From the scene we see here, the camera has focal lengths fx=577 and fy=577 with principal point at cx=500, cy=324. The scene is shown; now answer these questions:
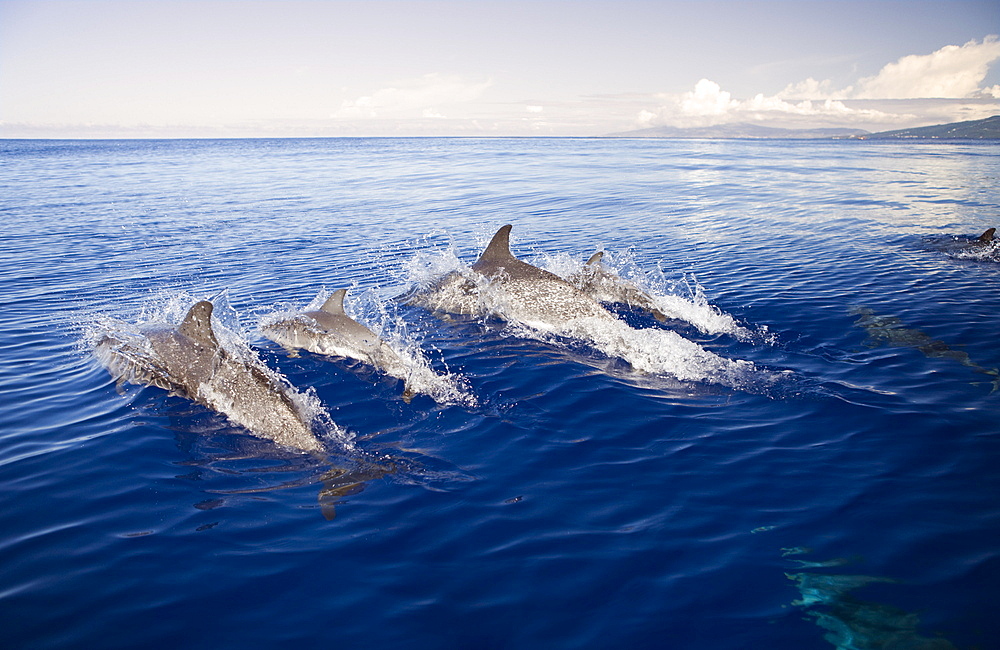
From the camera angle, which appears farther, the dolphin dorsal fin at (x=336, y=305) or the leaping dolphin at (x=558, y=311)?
the dolphin dorsal fin at (x=336, y=305)

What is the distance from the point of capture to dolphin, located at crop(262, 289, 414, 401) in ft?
31.4

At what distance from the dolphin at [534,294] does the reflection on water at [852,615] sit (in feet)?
23.1

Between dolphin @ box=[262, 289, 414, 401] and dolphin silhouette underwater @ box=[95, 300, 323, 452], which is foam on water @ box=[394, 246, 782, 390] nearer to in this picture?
dolphin @ box=[262, 289, 414, 401]

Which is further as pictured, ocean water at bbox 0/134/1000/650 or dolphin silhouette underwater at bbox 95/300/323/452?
dolphin silhouette underwater at bbox 95/300/323/452

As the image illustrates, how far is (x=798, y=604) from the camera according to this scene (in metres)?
4.61

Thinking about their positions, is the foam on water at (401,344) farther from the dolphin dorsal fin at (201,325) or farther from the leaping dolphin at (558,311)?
the dolphin dorsal fin at (201,325)

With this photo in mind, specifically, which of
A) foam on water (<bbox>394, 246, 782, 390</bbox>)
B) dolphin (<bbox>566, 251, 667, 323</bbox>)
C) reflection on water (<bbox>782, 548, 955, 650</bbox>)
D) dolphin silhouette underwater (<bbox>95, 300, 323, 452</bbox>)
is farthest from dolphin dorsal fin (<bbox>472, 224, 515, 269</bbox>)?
reflection on water (<bbox>782, 548, 955, 650</bbox>)

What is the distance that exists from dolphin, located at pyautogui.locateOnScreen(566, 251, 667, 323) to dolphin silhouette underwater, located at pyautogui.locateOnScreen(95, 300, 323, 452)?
7.29m

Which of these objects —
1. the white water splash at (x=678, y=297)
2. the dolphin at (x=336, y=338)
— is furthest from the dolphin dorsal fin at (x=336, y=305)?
the white water splash at (x=678, y=297)

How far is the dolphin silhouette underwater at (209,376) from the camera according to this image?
7.17 m

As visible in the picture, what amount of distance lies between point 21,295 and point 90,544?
11.6m

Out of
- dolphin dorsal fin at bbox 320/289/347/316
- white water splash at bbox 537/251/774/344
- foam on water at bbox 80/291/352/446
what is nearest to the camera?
foam on water at bbox 80/291/352/446

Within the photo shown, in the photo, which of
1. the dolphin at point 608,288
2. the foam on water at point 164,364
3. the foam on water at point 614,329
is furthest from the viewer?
the dolphin at point 608,288

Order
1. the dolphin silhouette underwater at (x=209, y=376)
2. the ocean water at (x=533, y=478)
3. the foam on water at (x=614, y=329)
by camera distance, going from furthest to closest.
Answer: the foam on water at (x=614, y=329)
the dolphin silhouette underwater at (x=209, y=376)
the ocean water at (x=533, y=478)
